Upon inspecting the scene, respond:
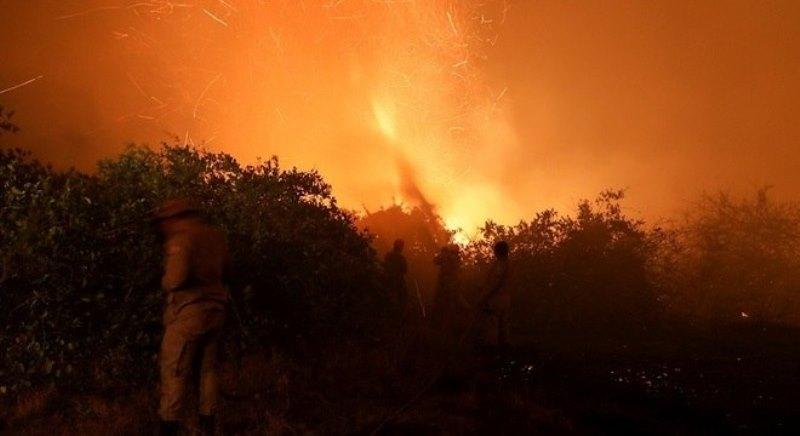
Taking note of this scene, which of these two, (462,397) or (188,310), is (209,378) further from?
(462,397)

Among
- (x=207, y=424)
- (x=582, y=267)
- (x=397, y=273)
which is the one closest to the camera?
(x=207, y=424)

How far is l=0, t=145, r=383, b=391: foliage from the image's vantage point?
5.68 meters

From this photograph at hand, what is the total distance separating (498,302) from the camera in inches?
363

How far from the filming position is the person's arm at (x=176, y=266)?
479 centimetres

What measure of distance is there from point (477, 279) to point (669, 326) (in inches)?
211

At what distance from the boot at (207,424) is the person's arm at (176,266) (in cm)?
122

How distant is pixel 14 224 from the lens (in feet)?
19.0

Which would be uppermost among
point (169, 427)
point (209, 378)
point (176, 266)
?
point (176, 266)

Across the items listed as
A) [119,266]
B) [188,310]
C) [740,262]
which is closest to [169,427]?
[188,310]

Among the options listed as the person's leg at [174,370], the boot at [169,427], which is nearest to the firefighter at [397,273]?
the person's leg at [174,370]

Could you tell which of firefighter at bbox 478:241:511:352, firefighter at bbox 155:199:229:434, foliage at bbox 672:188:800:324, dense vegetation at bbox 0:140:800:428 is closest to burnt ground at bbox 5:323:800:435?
dense vegetation at bbox 0:140:800:428

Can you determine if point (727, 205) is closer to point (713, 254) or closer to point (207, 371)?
point (713, 254)

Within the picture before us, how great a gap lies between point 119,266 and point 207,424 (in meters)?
2.44

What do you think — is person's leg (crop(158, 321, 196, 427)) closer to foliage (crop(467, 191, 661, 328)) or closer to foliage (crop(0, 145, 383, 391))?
foliage (crop(0, 145, 383, 391))
